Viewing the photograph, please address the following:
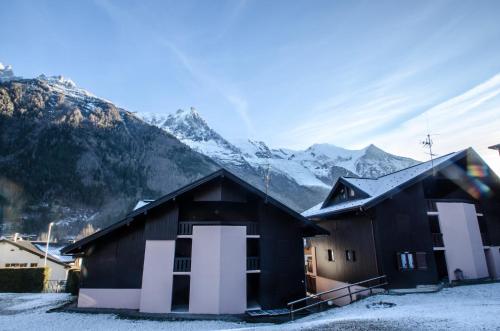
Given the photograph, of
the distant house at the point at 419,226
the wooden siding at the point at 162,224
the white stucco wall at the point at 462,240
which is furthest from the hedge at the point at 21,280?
the white stucco wall at the point at 462,240

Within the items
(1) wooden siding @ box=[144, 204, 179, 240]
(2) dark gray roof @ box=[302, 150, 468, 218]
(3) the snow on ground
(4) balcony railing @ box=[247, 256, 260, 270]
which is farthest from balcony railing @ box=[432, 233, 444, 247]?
(1) wooden siding @ box=[144, 204, 179, 240]

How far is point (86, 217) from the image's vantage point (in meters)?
Result: 83.6

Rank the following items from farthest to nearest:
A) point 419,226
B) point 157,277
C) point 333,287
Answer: point 333,287 → point 419,226 → point 157,277

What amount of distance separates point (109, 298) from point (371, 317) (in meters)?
14.0

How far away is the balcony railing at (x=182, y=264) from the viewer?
16.3 m

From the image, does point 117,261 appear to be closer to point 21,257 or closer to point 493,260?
point 493,260

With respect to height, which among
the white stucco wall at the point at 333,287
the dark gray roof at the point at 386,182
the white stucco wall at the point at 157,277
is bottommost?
the white stucco wall at the point at 333,287

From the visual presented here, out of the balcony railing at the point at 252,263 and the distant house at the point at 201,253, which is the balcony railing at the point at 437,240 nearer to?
the distant house at the point at 201,253

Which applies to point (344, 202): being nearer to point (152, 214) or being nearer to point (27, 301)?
point (152, 214)

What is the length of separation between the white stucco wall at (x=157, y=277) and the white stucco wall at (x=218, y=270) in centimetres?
128

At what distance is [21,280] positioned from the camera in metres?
25.0

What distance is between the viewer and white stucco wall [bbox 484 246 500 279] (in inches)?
822

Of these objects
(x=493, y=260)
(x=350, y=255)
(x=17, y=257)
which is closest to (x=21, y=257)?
(x=17, y=257)

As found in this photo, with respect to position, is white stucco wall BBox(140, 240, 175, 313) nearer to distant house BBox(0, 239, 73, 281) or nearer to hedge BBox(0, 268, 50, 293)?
hedge BBox(0, 268, 50, 293)
